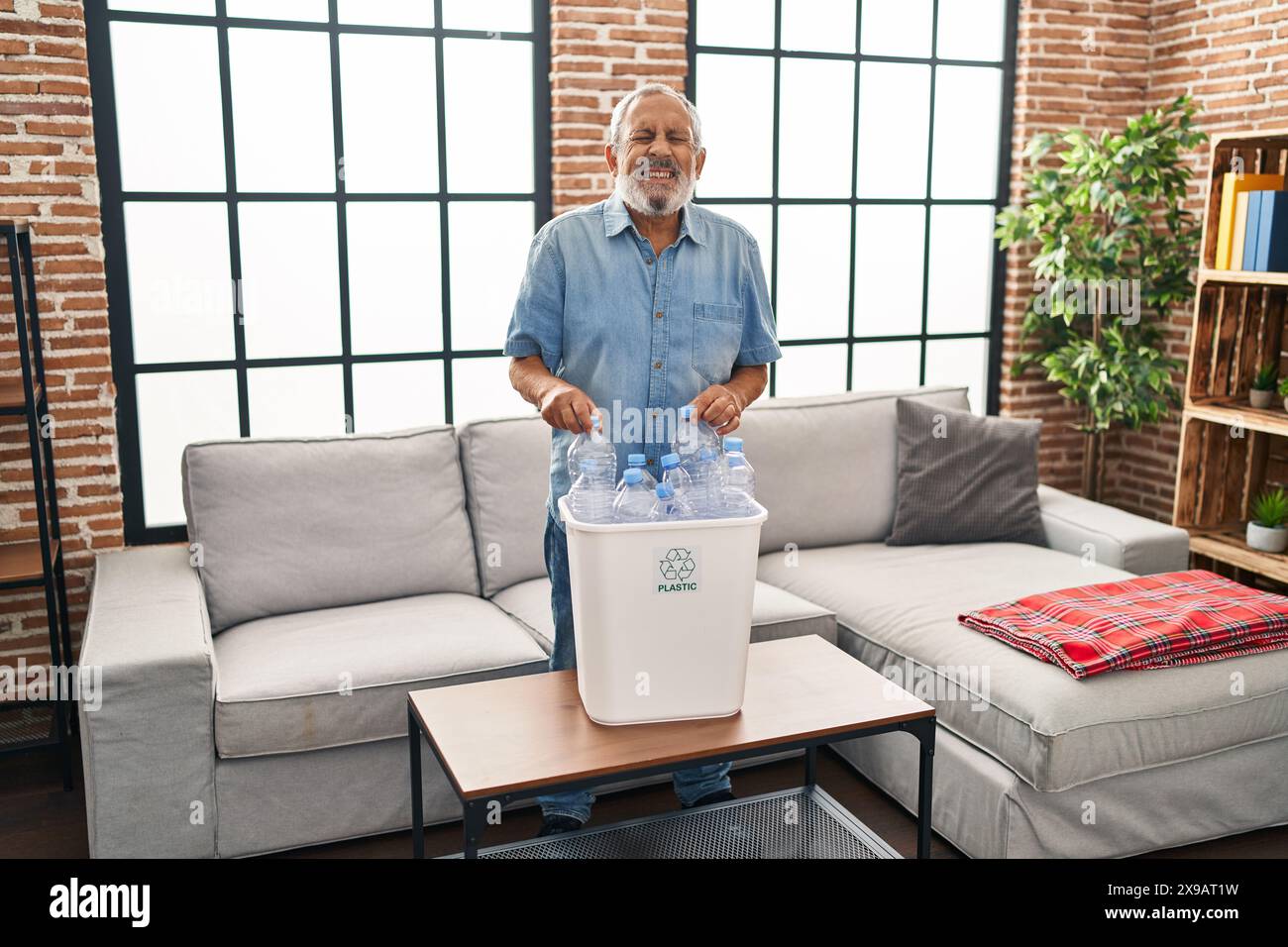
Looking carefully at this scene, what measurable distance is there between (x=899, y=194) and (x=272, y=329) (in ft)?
7.93

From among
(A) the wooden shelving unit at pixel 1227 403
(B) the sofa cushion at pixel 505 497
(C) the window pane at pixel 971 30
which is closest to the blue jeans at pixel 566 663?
(B) the sofa cushion at pixel 505 497

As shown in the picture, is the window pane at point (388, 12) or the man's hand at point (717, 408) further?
the window pane at point (388, 12)

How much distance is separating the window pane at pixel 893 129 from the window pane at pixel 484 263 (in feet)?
4.48

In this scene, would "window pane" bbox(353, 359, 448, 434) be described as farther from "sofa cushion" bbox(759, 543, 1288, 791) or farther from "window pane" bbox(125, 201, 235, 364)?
"sofa cushion" bbox(759, 543, 1288, 791)

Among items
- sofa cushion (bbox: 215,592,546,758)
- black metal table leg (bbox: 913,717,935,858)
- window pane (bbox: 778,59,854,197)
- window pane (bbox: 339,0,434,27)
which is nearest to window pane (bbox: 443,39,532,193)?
window pane (bbox: 339,0,434,27)

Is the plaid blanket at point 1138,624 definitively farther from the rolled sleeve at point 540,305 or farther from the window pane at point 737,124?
the window pane at point 737,124

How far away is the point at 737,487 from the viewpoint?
2.11 meters

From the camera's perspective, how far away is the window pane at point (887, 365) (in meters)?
4.57

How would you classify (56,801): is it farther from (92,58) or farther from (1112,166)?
(1112,166)

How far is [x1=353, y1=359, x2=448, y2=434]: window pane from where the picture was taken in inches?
152

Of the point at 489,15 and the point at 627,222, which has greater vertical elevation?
the point at 489,15

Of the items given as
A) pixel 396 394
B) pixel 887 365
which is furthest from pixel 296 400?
pixel 887 365

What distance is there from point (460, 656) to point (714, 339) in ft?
3.51

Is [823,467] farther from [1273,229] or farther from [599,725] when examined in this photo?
[599,725]
